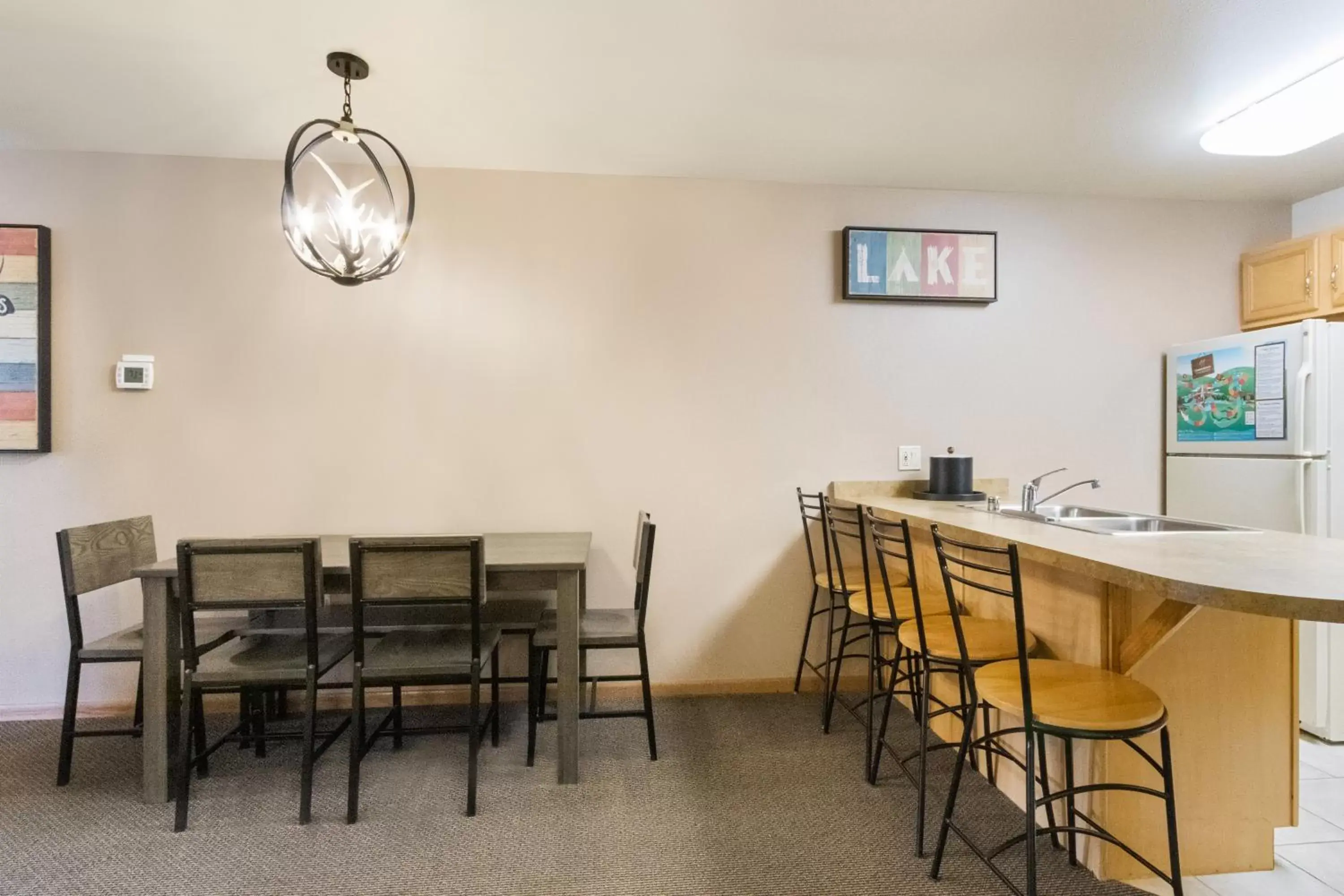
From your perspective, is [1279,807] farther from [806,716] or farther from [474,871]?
[474,871]

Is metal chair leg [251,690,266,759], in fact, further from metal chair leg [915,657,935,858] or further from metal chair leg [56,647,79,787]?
metal chair leg [915,657,935,858]

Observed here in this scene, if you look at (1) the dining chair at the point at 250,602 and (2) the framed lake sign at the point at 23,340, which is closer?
(1) the dining chair at the point at 250,602

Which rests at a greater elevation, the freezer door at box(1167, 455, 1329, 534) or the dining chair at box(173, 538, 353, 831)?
the freezer door at box(1167, 455, 1329, 534)

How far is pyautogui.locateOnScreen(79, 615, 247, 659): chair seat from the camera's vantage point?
1.96 m

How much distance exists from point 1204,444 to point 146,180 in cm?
491

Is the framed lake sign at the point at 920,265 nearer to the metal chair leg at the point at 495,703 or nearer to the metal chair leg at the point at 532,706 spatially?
the metal chair leg at the point at 532,706

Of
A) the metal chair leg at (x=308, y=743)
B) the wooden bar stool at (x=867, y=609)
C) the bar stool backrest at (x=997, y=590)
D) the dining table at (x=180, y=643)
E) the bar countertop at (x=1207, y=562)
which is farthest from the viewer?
the wooden bar stool at (x=867, y=609)

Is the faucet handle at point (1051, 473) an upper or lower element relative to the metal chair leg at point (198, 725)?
upper

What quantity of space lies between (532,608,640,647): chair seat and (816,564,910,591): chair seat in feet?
2.71

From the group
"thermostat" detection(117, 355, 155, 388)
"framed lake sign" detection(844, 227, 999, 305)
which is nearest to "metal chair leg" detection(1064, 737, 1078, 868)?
"framed lake sign" detection(844, 227, 999, 305)

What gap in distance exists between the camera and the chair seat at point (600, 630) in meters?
2.11

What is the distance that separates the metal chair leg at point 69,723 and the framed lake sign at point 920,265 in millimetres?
3309

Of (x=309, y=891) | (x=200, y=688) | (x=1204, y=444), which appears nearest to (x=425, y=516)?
(x=200, y=688)

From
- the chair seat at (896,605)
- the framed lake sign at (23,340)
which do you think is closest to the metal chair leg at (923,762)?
the chair seat at (896,605)
